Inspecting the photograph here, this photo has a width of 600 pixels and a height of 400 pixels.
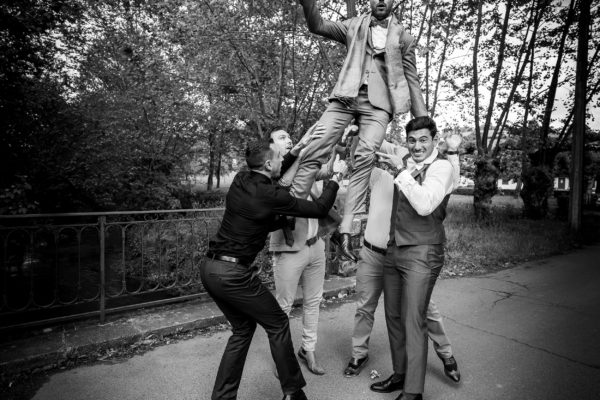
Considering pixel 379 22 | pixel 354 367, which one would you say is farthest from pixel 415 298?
pixel 379 22

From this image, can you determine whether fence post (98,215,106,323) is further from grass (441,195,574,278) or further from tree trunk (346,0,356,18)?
grass (441,195,574,278)

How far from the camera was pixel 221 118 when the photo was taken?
9.98 meters

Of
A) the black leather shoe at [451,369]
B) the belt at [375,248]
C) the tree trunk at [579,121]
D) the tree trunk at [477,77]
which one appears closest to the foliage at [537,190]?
the tree trunk at [477,77]

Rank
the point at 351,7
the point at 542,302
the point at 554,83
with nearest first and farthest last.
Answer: the point at 542,302
the point at 351,7
the point at 554,83

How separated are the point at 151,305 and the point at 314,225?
3.14 meters

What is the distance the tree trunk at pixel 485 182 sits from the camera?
15.2 m

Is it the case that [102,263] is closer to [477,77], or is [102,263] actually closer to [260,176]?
[260,176]

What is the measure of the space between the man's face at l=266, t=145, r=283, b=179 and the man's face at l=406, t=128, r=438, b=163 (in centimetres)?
115

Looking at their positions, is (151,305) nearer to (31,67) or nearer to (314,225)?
(314,225)

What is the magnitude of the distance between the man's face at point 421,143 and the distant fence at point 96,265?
3.53 metres

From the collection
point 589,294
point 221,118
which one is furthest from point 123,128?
point 589,294

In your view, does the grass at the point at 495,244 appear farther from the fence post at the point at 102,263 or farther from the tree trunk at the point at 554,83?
the fence post at the point at 102,263

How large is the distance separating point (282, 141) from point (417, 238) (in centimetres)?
150

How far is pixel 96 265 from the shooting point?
33.1ft
